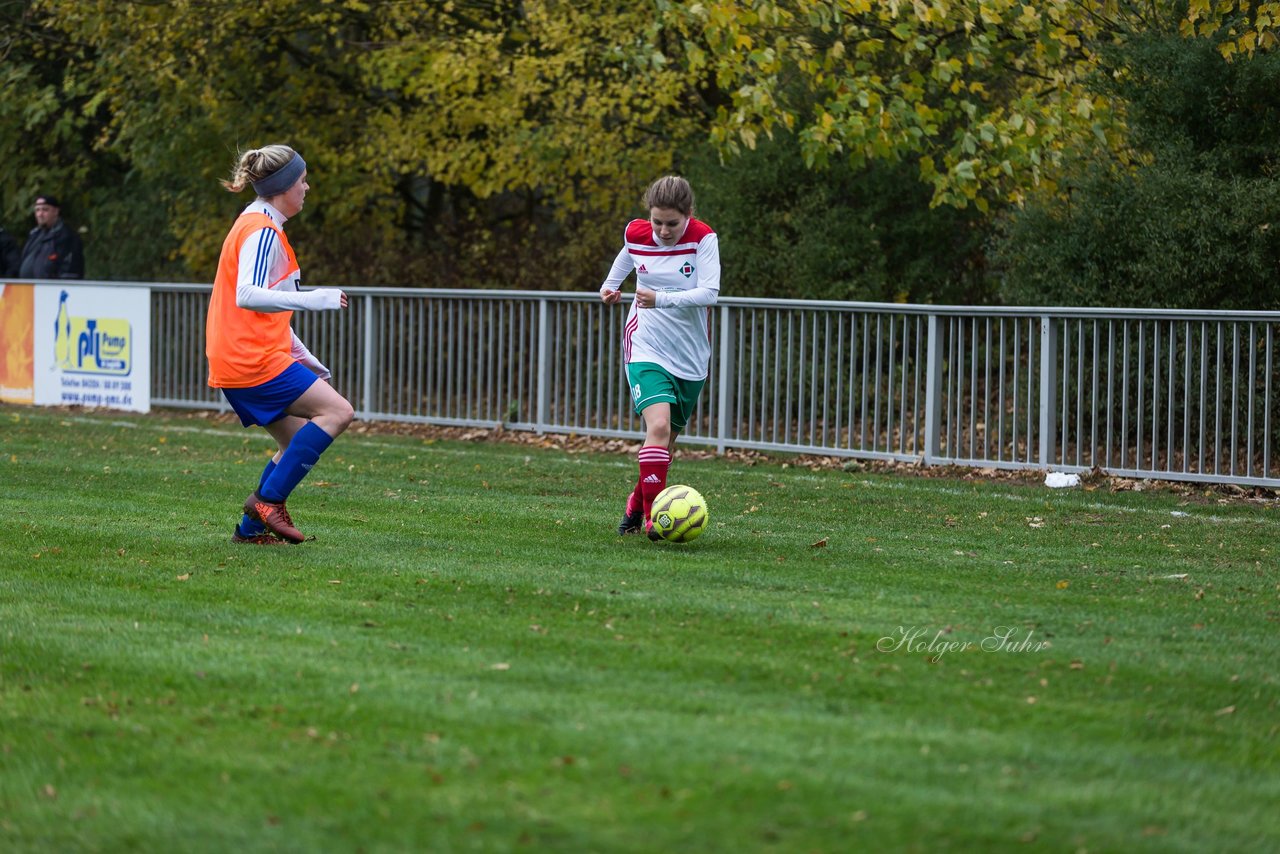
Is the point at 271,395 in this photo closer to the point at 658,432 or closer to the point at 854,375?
the point at 658,432

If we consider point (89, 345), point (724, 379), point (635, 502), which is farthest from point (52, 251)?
point (635, 502)

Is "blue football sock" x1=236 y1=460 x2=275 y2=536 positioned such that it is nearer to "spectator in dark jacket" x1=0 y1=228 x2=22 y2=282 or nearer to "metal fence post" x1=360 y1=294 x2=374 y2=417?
"metal fence post" x1=360 y1=294 x2=374 y2=417

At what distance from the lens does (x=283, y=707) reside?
16.3 ft

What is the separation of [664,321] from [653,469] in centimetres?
77

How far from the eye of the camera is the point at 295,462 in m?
8.20

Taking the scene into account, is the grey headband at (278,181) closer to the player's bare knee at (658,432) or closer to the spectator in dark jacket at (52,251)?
the player's bare knee at (658,432)

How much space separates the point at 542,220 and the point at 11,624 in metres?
17.0

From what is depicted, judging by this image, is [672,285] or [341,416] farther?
[672,285]

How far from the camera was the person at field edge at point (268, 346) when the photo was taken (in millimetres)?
8008

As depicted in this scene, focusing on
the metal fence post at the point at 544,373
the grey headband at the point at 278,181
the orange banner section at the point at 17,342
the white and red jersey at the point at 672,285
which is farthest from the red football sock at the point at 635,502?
the orange banner section at the point at 17,342

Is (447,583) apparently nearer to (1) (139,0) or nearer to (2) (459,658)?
(2) (459,658)

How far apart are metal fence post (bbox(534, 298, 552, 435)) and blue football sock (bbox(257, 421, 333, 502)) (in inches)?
291

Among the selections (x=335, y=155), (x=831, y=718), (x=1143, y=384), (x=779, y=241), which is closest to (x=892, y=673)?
(x=831, y=718)

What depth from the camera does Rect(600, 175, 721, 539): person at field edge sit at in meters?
8.68
